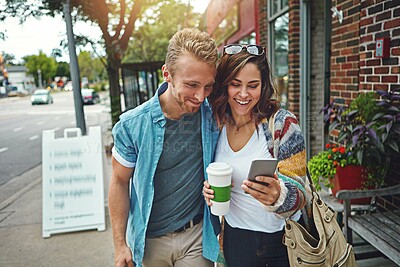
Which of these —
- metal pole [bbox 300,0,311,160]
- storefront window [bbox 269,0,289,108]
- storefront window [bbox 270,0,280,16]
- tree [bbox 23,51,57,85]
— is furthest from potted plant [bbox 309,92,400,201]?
tree [bbox 23,51,57,85]

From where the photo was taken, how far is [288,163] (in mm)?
1431

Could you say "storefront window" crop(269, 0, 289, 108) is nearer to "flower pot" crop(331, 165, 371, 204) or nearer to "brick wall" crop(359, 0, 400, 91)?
"brick wall" crop(359, 0, 400, 91)

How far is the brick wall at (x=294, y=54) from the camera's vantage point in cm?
510

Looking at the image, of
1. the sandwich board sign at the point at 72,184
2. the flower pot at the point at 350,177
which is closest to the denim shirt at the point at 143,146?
the flower pot at the point at 350,177

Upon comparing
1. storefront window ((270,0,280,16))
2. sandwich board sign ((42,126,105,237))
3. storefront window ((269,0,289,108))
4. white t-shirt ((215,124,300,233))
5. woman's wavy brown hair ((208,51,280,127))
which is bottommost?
sandwich board sign ((42,126,105,237))

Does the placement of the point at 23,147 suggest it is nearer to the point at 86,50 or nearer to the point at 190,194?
the point at 86,50

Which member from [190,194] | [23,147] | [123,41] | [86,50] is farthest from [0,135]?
[190,194]

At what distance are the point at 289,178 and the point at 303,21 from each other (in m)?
4.09

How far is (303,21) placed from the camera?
491 centimetres

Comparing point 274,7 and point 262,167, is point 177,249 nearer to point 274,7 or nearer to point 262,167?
point 262,167

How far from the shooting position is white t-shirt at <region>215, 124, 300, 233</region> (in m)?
1.55

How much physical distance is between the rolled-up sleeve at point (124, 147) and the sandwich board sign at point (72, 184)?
2393 mm

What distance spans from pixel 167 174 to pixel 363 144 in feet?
6.15

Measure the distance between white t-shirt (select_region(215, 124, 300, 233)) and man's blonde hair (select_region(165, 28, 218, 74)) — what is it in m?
0.38
